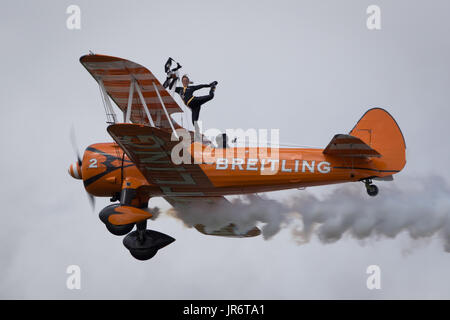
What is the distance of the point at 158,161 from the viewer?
11.5m

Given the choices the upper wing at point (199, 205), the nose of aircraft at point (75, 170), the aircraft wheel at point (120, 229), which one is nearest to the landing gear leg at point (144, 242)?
the aircraft wheel at point (120, 229)

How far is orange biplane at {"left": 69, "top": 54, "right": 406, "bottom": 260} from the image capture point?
11.3 meters

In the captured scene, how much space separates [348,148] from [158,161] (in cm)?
340

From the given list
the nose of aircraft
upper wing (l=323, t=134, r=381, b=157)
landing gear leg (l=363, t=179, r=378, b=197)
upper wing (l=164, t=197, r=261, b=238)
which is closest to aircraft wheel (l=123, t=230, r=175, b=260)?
upper wing (l=164, t=197, r=261, b=238)

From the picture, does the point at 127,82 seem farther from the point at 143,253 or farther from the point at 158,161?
the point at 143,253

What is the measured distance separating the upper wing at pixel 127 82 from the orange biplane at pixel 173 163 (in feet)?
0.06

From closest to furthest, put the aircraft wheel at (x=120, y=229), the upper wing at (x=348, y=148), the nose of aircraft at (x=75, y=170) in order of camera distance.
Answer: the upper wing at (x=348, y=148), the aircraft wheel at (x=120, y=229), the nose of aircraft at (x=75, y=170)

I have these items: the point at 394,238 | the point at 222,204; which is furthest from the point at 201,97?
the point at 394,238

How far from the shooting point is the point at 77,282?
13.9 metres

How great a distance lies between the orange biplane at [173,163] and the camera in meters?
11.3

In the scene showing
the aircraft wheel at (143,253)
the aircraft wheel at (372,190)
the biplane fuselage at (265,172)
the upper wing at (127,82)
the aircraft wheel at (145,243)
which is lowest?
the aircraft wheel at (143,253)

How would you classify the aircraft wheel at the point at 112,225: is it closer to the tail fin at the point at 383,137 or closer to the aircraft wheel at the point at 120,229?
the aircraft wheel at the point at 120,229

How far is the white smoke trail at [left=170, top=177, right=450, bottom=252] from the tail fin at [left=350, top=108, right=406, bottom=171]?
1.07m

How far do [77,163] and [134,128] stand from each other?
2.92m
